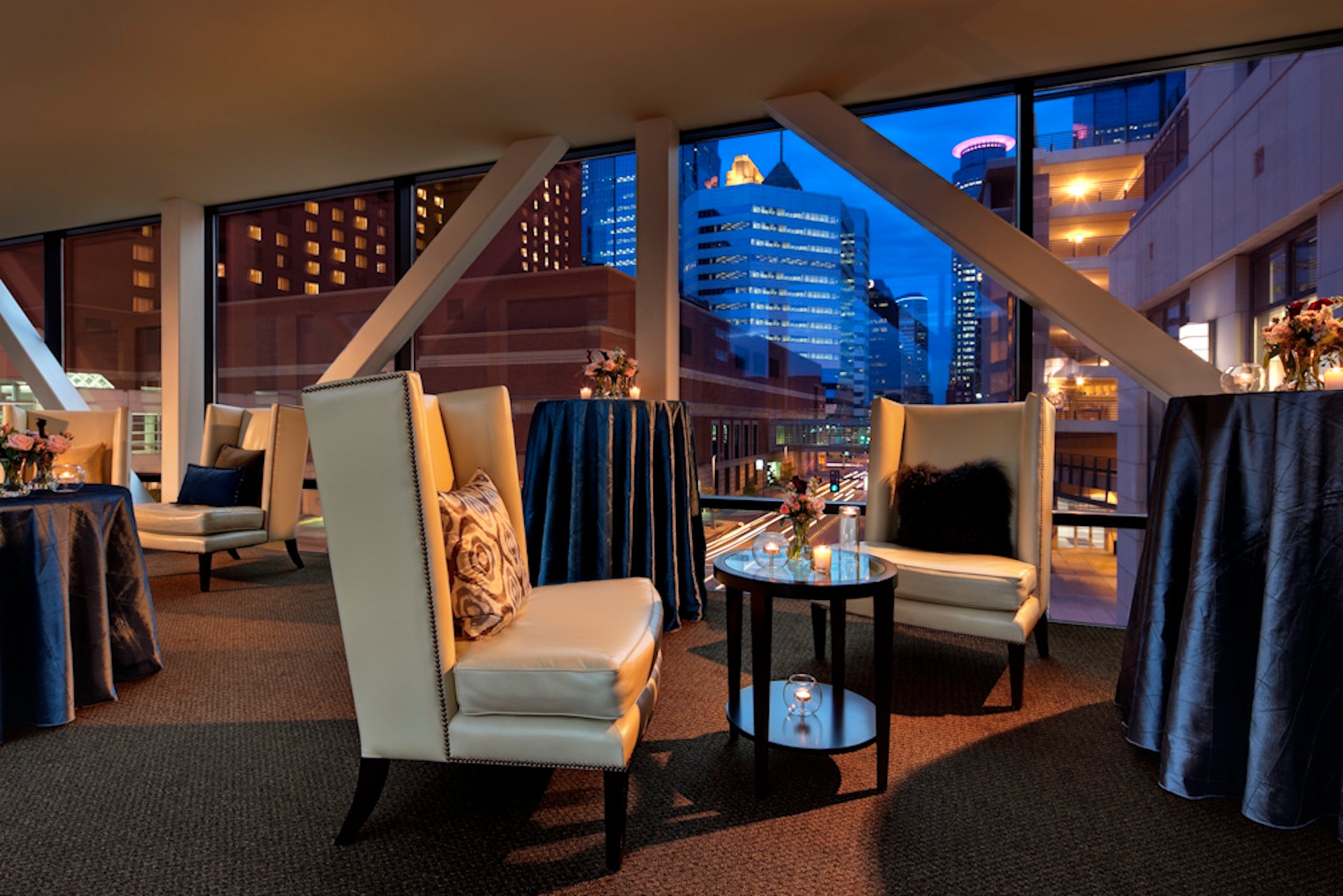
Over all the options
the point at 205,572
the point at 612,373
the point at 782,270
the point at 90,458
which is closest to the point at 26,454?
the point at 205,572

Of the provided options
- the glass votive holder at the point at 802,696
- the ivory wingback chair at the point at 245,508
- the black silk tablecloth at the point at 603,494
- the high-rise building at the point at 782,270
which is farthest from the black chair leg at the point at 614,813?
the high-rise building at the point at 782,270

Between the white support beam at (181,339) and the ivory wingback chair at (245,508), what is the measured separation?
126cm

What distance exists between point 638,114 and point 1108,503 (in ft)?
11.1

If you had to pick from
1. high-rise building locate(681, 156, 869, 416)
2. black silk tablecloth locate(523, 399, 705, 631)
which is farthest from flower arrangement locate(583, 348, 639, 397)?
high-rise building locate(681, 156, 869, 416)

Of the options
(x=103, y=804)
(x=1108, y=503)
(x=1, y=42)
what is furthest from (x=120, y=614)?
(x=1108, y=503)

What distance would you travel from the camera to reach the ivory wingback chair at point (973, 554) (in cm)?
258

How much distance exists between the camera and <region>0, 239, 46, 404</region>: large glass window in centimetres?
664

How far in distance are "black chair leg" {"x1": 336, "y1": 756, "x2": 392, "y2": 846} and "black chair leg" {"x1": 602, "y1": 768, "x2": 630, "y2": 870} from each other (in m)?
0.54

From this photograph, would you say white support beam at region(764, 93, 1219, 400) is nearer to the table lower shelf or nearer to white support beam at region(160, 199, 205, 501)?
the table lower shelf

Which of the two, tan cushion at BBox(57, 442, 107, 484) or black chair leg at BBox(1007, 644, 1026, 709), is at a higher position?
tan cushion at BBox(57, 442, 107, 484)

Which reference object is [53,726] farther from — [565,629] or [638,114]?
[638,114]

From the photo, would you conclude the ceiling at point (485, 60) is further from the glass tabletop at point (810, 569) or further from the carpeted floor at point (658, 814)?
the carpeted floor at point (658, 814)

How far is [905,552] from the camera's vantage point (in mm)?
2934

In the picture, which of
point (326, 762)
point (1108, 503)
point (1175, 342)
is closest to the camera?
point (326, 762)
